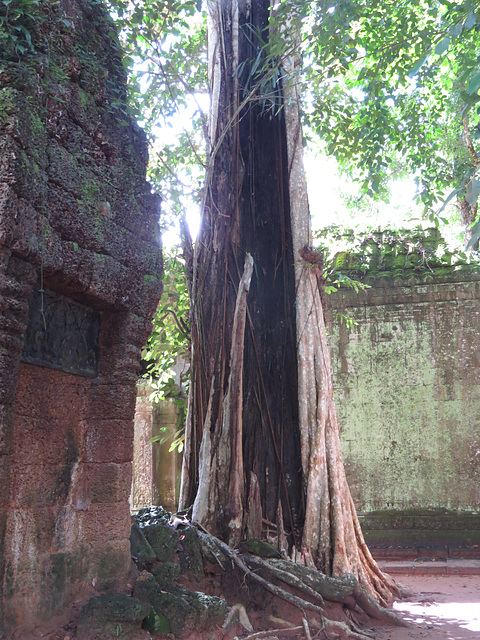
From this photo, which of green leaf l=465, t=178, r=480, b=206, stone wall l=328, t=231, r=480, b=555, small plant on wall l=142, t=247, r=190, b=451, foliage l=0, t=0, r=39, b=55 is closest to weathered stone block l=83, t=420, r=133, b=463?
foliage l=0, t=0, r=39, b=55

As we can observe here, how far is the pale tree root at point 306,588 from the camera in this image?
4.03 m

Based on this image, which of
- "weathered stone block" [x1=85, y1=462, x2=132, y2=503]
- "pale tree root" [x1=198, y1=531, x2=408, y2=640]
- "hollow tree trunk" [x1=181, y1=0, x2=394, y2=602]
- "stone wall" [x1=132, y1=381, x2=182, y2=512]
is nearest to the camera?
"weathered stone block" [x1=85, y1=462, x2=132, y2=503]

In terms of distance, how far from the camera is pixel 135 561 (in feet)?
12.1

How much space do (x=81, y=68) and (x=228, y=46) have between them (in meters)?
3.11

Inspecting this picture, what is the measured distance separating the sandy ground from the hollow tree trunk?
33cm

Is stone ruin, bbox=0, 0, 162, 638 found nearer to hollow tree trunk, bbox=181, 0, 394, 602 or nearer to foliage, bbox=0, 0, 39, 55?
foliage, bbox=0, 0, 39, 55

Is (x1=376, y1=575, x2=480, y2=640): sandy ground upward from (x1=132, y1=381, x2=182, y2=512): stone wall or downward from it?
downward

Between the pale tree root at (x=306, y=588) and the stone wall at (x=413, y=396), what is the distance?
2.95 metres

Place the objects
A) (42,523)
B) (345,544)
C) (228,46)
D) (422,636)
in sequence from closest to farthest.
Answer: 1. (42,523)
2. (422,636)
3. (345,544)
4. (228,46)

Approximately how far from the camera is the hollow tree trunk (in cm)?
480

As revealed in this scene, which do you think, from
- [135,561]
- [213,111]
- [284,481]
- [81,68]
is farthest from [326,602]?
[213,111]

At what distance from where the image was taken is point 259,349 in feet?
17.6

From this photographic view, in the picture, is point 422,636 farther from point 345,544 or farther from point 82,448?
point 82,448

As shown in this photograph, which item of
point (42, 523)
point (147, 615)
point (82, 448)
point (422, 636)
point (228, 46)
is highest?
point (228, 46)
